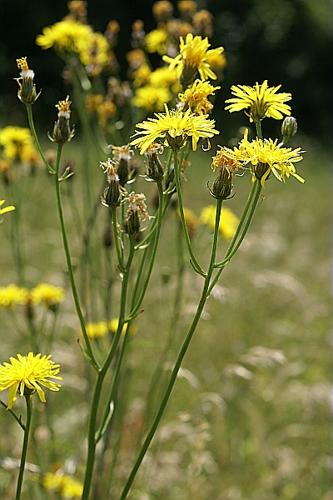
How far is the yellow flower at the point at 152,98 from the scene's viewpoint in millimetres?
1766

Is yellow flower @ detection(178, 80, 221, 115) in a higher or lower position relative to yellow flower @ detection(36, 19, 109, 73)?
lower

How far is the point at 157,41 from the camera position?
1.89 meters

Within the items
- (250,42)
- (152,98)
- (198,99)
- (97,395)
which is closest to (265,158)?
(198,99)

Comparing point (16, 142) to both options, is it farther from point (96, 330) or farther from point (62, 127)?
point (62, 127)

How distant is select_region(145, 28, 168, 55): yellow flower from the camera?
1.89m

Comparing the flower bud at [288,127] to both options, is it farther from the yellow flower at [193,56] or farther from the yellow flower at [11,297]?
the yellow flower at [11,297]

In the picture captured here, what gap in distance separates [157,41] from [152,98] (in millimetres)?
195

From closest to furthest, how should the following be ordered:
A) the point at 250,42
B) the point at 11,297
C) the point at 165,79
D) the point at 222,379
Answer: the point at 165,79
the point at 11,297
the point at 222,379
the point at 250,42

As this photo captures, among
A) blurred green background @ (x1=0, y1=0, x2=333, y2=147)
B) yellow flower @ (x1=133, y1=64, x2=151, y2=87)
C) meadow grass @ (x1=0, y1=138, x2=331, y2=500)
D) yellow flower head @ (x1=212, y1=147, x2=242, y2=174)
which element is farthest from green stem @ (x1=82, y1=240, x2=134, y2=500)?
blurred green background @ (x1=0, y1=0, x2=333, y2=147)

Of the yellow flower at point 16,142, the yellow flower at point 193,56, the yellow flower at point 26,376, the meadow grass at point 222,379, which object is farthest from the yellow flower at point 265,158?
the yellow flower at point 16,142

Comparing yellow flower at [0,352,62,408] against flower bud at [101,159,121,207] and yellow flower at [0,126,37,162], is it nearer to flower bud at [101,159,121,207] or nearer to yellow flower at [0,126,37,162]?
flower bud at [101,159,121,207]

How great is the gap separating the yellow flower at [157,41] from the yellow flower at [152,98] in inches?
5.2

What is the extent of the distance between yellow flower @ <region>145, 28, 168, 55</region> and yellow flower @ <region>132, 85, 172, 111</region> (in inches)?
5.2

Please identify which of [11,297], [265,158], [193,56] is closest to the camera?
[265,158]
